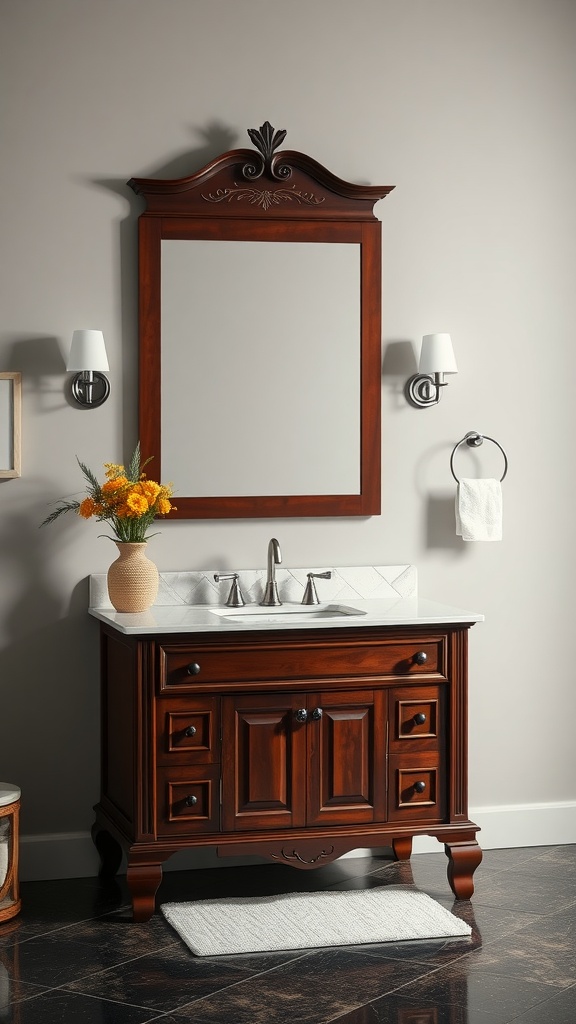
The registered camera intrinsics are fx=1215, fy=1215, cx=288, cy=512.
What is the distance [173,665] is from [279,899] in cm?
72

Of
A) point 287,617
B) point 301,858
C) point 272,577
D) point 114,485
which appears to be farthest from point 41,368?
point 301,858

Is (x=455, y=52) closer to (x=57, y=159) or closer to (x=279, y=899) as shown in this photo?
(x=57, y=159)

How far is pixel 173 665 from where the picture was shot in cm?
312

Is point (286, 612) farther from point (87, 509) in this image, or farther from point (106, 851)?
point (106, 851)

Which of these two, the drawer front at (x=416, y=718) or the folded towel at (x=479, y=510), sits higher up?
the folded towel at (x=479, y=510)

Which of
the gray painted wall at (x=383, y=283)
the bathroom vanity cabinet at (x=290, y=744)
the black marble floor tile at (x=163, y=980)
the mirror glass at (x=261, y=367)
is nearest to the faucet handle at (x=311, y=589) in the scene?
the gray painted wall at (x=383, y=283)

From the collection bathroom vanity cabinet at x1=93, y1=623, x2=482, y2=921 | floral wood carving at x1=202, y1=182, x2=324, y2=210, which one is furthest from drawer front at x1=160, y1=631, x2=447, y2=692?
floral wood carving at x1=202, y1=182, x2=324, y2=210

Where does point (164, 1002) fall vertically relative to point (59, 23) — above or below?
below

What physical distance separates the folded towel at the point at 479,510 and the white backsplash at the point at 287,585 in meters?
0.21

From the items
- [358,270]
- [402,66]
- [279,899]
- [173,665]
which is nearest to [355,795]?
[279,899]

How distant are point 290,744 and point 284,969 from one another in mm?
581

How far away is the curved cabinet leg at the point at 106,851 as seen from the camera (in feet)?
11.6

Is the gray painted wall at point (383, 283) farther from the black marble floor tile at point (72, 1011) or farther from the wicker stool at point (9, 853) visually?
the black marble floor tile at point (72, 1011)

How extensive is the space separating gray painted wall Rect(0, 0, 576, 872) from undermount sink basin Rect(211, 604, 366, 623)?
206 millimetres
